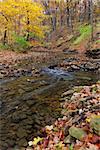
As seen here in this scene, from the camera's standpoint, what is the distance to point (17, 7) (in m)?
35.5

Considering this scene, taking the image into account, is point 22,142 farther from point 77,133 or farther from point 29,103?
point 29,103

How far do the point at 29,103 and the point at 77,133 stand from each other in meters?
3.73

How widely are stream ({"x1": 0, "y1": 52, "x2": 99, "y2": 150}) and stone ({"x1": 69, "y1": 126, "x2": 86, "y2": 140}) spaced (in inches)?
45.2

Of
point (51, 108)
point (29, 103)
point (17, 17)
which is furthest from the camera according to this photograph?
point (17, 17)

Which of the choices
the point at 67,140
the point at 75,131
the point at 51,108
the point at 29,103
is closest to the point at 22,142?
the point at 67,140

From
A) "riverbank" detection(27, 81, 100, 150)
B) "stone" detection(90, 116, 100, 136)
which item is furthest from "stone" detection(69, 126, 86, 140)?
"stone" detection(90, 116, 100, 136)

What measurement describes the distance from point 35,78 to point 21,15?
948 inches

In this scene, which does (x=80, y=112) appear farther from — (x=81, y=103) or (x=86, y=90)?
(x=86, y=90)

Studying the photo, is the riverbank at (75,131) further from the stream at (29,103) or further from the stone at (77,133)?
the stream at (29,103)

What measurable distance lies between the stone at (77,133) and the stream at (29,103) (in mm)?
1147

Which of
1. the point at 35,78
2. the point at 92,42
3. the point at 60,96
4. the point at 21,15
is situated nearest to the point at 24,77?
the point at 35,78

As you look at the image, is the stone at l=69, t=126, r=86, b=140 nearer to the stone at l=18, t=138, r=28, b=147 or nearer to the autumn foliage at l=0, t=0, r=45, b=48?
the stone at l=18, t=138, r=28, b=147

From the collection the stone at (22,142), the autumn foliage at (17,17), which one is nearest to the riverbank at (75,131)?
the stone at (22,142)

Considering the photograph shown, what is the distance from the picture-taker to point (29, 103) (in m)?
9.60
